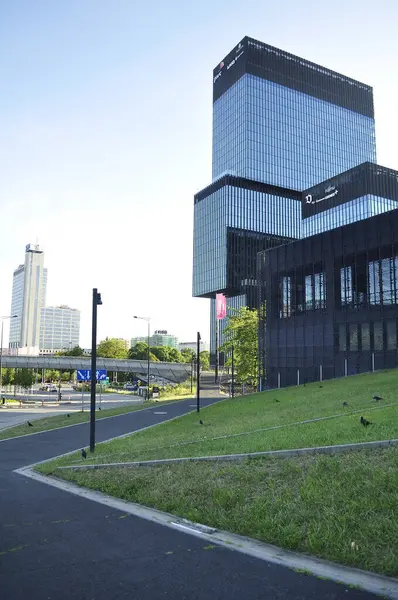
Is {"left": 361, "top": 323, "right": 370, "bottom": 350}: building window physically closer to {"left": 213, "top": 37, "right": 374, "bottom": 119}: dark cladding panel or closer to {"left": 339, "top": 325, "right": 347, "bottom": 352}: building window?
{"left": 339, "top": 325, "right": 347, "bottom": 352}: building window

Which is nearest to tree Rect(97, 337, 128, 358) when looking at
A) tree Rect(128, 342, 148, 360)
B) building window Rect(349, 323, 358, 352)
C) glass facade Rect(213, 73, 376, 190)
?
tree Rect(128, 342, 148, 360)

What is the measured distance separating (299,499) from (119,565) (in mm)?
3348

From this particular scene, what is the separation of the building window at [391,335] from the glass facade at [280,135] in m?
110

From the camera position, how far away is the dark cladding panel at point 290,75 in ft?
510

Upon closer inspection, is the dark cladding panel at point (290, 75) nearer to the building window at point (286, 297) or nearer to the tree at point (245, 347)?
the tree at point (245, 347)

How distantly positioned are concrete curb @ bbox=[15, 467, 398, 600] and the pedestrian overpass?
8536cm

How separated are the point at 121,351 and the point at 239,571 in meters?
147

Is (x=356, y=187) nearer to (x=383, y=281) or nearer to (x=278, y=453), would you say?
(x=383, y=281)

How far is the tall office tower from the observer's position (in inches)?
5645

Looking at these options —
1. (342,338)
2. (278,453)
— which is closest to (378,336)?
(342,338)

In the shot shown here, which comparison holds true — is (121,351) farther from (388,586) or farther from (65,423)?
(388,586)

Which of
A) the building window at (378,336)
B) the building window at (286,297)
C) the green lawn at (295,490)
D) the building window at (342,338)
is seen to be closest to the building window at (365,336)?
the building window at (378,336)

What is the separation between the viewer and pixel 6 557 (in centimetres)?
748

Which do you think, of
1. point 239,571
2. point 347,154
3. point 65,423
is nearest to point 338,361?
point 65,423
